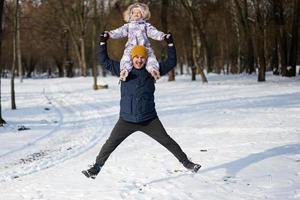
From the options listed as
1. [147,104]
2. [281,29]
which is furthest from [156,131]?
[281,29]

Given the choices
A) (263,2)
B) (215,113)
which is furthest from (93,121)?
(263,2)

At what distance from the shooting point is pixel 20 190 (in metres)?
7.35

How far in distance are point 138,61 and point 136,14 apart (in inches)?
29.3

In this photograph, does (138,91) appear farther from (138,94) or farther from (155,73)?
(155,73)

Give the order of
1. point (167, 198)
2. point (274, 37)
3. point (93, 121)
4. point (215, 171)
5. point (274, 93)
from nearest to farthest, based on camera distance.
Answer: point (167, 198) < point (215, 171) < point (93, 121) < point (274, 93) < point (274, 37)

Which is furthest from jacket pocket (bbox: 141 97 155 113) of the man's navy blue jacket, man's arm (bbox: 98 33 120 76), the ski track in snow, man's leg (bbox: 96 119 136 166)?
the ski track in snow

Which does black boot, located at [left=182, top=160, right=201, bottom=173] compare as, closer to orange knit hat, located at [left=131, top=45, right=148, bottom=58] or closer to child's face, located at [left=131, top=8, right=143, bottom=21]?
orange knit hat, located at [left=131, top=45, right=148, bottom=58]

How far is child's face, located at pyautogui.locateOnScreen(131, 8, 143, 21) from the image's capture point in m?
7.04

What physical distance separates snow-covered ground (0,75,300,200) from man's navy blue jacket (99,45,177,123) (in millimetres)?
1077

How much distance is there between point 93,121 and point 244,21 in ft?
86.3

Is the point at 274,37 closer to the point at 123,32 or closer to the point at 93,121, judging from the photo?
the point at 93,121

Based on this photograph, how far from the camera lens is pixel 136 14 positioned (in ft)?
23.1

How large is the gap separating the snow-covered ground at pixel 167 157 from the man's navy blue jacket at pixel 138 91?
1077mm

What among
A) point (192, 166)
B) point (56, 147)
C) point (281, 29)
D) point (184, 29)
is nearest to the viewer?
point (192, 166)
